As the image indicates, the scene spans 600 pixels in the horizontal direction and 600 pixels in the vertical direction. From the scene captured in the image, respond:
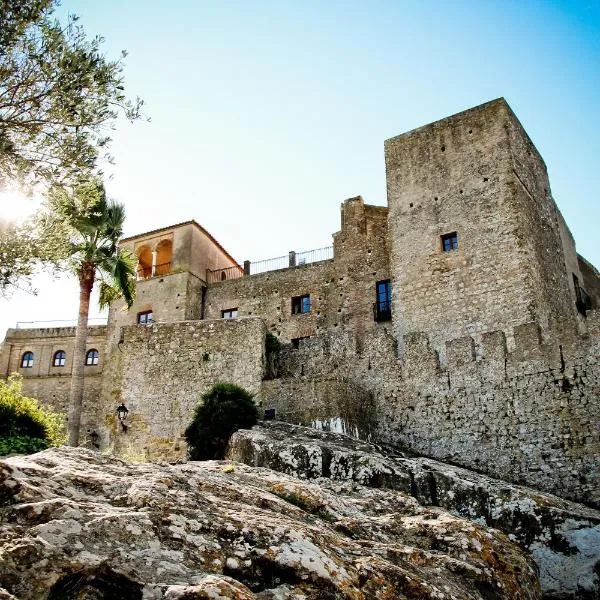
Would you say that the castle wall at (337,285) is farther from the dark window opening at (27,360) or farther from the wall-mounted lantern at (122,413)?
the dark window opening at (27,360)

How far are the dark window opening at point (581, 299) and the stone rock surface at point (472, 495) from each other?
49.6 ft

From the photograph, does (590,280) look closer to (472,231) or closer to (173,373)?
(472,231)

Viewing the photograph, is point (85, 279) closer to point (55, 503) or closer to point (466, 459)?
point (466, 459)

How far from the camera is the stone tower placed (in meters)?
20.8

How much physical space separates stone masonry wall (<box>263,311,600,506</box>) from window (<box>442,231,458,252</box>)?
16.5 ft

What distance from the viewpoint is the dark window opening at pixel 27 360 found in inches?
1434

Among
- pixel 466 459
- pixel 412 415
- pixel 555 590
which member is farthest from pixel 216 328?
pixel 555 590

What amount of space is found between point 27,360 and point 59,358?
1.96 m

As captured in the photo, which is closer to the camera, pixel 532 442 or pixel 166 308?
pixel 532 442

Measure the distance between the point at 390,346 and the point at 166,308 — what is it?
641 inches

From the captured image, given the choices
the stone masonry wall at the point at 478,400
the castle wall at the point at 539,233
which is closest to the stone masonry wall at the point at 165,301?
the stone masonry wall at the point at 478,400

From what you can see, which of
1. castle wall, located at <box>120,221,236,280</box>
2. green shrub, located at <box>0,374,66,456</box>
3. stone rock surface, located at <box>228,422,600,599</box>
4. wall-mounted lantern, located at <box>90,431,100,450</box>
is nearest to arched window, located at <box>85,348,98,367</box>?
Answer: castle wall, located at <box>120,221,236,280</box>

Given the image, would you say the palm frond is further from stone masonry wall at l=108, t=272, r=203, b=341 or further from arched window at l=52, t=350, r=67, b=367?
arched window at l=52, t=350, r=67, b=367

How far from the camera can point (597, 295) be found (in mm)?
29438
